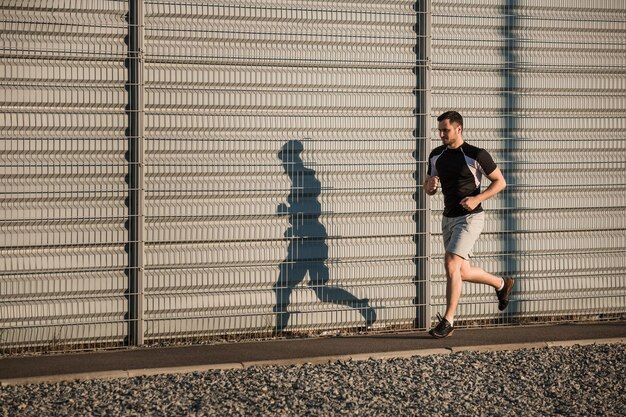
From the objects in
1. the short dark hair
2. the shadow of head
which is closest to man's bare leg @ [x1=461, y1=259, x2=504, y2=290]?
the short dark hair

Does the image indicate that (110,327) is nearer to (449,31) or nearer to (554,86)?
(449,31)

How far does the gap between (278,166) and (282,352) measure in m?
1.69

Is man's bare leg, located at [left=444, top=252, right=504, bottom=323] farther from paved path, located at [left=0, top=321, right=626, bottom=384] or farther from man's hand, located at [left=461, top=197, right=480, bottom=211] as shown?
man's hand, located at [left=461, top=197, right=480, bottom=211]

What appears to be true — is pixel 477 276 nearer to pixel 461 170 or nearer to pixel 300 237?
pixel 461 170

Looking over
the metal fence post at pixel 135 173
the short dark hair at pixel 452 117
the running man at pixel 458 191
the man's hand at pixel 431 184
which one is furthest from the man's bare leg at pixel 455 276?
the metal fence post at pixel 135 173

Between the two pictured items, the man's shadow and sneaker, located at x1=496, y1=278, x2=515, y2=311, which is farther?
sneaker, located at x1=496, y1=278, x2=515, y2=311

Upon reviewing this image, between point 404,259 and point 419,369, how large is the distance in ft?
6.53

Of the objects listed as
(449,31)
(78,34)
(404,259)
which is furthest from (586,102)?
(78,34)

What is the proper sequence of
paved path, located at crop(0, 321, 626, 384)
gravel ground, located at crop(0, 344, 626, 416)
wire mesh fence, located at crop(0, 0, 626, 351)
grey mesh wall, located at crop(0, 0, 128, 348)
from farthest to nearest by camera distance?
1. wire mesh fence, located at crop(0, 0, 626, 351)
2. grey mesh wall, located at crop(0, 0, 128, 348)
3. paved path, located at crop(0, 321, 626, 384)
4. gravel ground, located at crop(0, 344, 626, 416)

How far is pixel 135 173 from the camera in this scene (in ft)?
31.3

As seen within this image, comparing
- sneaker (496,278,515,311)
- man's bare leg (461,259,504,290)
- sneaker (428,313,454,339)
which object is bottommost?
sneaker (428,313,454,339)

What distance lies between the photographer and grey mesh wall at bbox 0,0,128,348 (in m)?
9.23

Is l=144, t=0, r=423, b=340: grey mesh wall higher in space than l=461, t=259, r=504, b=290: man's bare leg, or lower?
higher

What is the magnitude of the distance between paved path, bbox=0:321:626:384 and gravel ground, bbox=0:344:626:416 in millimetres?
207
